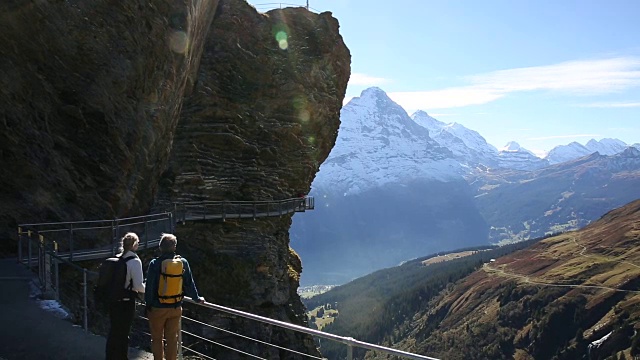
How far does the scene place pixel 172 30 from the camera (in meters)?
25.1

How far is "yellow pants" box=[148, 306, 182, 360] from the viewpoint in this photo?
28.9ft

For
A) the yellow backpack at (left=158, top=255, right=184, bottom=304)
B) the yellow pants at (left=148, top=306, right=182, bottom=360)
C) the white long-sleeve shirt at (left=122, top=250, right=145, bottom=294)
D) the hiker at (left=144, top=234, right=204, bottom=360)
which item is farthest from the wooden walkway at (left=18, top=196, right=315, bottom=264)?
the yellow backpack at (left=158, top=255, right=184, bottom=304)

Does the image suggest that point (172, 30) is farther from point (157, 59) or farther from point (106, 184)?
point (106, 184)

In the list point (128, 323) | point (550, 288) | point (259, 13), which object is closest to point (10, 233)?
point (128, 323)

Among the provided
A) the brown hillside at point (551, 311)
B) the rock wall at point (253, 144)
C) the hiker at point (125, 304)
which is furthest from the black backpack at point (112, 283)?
the brown hillside at point (551, 311)

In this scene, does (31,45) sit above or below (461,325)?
above

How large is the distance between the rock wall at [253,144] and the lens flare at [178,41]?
8.87 m

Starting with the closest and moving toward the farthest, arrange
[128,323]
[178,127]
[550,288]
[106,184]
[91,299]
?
1. [128,323]
2. [91,299]
3. [106,184]
4. [178,127]
5. [550,288]

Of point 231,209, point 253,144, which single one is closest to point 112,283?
point 231,209

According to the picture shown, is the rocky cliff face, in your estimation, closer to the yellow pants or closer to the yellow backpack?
the yellow pants

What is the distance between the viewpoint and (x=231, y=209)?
35.3 metres

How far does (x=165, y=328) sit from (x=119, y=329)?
0.79m

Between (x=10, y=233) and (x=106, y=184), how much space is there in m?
4.43

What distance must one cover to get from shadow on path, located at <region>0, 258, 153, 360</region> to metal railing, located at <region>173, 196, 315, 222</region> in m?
16.9
